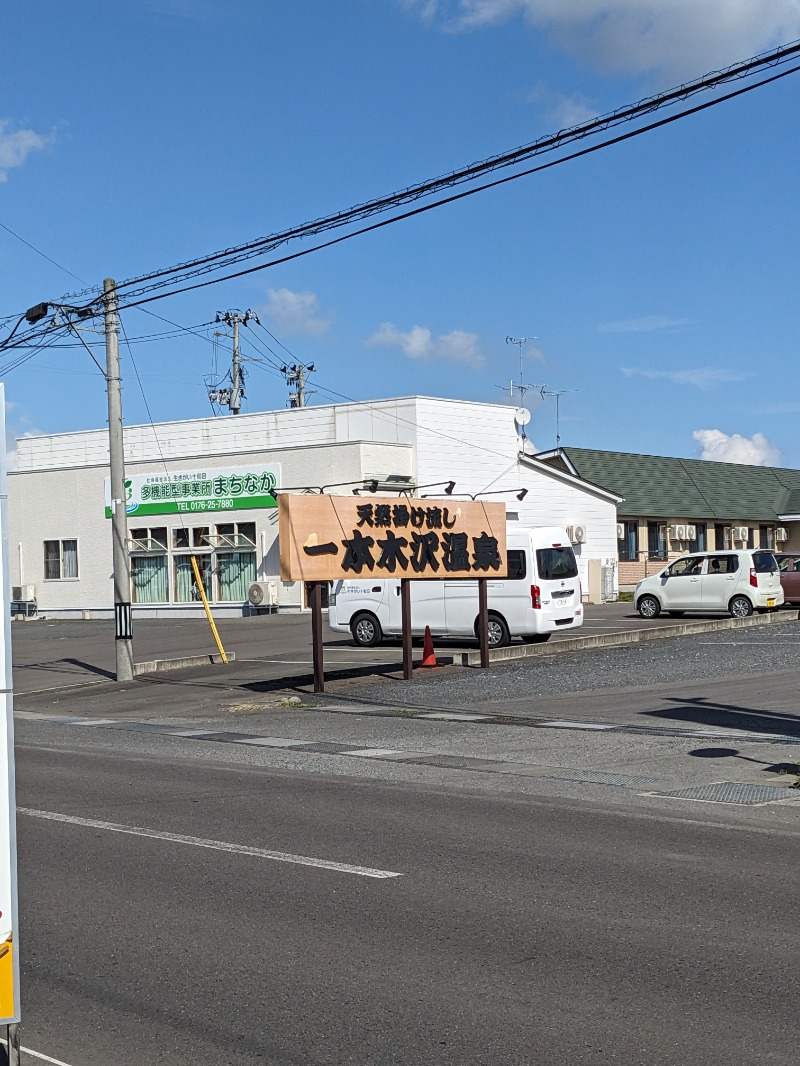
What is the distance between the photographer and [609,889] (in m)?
7.54

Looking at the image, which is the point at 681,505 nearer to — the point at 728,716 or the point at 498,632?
the point at 498,632

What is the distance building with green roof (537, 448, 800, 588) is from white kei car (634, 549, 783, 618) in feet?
61.0

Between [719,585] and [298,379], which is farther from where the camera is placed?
[298,379]

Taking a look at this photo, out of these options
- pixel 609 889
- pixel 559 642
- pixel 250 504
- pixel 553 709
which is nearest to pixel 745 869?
pixel 609 889

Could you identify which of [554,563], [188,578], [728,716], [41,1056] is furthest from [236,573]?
[41,1056]

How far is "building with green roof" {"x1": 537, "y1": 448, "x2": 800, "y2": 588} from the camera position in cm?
5472

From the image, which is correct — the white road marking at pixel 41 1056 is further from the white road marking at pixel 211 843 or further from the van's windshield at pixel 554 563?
the van's windshield at pixel 554 563

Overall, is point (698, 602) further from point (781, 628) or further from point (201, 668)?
point (201, 668)

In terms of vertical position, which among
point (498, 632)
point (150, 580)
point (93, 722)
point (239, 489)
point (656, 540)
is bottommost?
point (93, 722)

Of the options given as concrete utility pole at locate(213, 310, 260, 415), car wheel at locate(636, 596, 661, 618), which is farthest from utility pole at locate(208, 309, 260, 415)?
car wheel at locate(636, 596, 661, 618)

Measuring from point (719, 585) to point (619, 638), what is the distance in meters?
6.93

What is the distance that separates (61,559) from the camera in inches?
1965

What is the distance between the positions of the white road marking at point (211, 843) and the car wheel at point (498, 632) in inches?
636

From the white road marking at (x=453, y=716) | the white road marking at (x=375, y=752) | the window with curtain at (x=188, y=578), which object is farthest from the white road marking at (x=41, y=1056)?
the window with curtain at (x=188, y=578)
